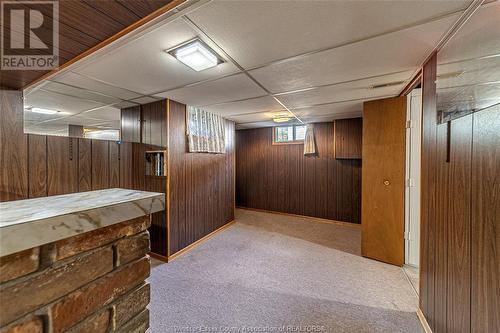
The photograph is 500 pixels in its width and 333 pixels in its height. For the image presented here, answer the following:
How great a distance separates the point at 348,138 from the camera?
4.26 metres

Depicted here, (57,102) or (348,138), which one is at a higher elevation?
(57,102)

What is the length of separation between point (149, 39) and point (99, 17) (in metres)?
0.29

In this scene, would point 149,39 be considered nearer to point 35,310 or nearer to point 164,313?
point 35,310

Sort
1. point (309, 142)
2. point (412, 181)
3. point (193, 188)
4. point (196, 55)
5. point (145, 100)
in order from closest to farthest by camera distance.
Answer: point (196, 55)
point (412, 181)
point (145, 100)
point (193, 188)
point (309, 142)

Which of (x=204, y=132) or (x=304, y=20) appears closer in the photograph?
(x=304, y=20)

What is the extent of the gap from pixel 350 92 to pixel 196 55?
76.1 inches

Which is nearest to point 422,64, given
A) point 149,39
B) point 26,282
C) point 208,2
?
point 208,2

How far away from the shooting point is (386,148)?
2725 mm

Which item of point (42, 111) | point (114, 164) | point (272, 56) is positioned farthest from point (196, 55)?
point (42, 111)

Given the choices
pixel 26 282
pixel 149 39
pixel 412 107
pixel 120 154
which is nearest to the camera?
pixel 26 282

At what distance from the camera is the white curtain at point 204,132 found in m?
3.23

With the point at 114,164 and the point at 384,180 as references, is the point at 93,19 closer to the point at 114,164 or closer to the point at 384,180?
the point at 114,164

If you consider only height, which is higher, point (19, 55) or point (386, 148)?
point (19, 55)

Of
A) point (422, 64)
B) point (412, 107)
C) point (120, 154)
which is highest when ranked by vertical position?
point (422, 64)
